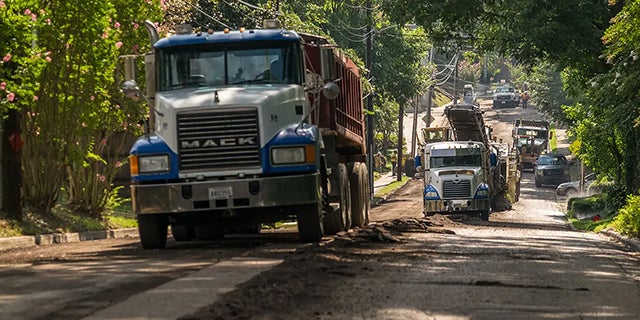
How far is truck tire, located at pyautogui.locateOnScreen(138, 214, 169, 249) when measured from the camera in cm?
1922

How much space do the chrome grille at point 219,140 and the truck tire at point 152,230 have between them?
1055 mm

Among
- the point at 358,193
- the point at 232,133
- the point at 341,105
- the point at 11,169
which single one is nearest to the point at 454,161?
the point at 358,193

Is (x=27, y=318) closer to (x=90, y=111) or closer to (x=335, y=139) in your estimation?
(x=335, y=139)

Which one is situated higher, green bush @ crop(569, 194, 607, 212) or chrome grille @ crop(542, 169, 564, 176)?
chrome grille @ crop(542, 169, 564, 176)

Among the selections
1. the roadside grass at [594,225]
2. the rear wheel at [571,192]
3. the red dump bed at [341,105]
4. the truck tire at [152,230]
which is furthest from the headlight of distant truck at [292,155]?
the rear wheel at [571,192]

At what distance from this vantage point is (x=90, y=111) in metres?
28.9

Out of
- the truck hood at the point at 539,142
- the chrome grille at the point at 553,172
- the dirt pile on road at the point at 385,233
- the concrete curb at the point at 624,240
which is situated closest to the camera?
the dirt pile on road at the point at 385,233

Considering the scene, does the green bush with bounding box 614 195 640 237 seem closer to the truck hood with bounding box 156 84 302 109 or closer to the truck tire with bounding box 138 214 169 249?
the truck hood with bounding box 156 84 302 109

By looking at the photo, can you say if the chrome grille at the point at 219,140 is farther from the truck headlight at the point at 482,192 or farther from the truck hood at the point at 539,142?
the truck hood at the point at 539,142

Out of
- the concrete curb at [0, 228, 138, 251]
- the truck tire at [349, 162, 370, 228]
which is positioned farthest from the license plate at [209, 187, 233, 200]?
the truck tire at [349, 162, 370, 228]

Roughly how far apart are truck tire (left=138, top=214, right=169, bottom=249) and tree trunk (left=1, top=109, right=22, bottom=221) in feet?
23.5

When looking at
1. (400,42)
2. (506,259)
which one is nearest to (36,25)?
(506,259)

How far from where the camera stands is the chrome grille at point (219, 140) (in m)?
18.8

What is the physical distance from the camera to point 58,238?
2595cm
